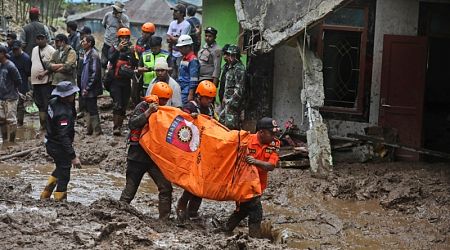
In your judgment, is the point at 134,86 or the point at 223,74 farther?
the point at 134,86

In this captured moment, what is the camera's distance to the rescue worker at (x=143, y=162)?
7952mm

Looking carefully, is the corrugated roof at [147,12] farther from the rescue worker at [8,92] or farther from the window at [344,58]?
the window at [344,58]

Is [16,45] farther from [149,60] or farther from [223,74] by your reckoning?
[223,74]

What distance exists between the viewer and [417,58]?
1223 centimetres

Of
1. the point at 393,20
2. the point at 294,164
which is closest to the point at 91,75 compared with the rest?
the point at 294,164

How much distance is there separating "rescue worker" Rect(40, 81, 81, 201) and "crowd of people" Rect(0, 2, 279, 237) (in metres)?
0.01

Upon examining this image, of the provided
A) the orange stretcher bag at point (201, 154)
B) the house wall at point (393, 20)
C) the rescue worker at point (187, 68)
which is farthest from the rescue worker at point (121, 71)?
the orange stretcher bag at point (201, 154)

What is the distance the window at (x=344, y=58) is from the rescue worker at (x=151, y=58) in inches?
113

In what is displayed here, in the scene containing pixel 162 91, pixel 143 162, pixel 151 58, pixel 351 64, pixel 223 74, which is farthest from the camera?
pixel 351 64

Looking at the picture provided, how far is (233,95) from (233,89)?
0.33 ft

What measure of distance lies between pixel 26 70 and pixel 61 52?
1935 mm

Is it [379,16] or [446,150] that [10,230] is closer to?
[379,16]

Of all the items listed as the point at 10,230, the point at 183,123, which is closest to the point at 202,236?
the point at 183,123

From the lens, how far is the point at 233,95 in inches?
467
